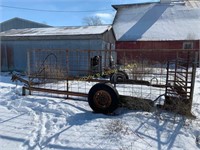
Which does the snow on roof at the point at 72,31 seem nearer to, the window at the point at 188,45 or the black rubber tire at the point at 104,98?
the black rubber tire at the point at 104,98

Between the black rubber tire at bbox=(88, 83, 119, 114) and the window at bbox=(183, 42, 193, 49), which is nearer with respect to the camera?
the black rubber tire at bbox=(88, 83, 119, 114)

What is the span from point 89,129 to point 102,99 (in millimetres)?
1053

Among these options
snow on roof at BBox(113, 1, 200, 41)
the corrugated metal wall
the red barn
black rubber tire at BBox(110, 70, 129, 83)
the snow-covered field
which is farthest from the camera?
snow on roof at BBox(113, 1, 200, 41)

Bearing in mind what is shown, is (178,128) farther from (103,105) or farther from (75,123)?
(75,123)

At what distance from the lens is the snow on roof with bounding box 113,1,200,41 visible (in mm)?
23141

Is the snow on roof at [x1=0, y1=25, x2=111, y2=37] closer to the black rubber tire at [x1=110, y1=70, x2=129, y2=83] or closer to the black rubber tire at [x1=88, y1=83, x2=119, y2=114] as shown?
the black rubber tire at [x1=110, y1=70, x2=129, y2=83]

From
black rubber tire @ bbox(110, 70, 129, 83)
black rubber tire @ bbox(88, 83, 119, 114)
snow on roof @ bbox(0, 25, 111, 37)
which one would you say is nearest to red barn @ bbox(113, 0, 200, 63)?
snow on roof @ bbox(0, 25, 111, 37)

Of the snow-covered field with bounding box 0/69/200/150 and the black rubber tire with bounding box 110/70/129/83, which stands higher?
the black rubber tire with bounding box 110/70/129/83

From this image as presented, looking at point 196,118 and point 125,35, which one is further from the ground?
point 125,35

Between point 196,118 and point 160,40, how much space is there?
63.2 ft

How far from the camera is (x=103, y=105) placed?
490 cm

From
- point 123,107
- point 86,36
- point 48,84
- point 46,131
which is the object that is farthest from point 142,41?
point 46,131

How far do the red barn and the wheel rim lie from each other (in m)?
17.4

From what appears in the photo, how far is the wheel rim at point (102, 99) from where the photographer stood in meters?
4.84
